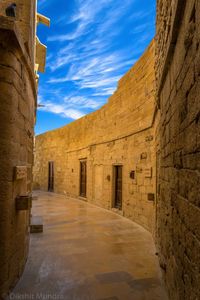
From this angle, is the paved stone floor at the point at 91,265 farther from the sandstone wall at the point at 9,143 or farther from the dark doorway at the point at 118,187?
the dark doorway at the point at 118,187

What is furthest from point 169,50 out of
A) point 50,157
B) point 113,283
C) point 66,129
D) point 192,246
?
point 50,157

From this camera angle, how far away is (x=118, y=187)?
31.3ft

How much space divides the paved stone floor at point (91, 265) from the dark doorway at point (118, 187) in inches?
91.0

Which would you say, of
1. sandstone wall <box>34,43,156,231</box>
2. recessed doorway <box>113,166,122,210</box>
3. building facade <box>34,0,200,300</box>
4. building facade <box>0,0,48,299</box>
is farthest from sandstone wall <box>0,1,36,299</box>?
recessed doorway <box>113,166,122,210</box>

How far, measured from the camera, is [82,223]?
24.4ft

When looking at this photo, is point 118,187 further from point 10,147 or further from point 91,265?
point 10,147

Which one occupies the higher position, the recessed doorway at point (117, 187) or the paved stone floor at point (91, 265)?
the recessed doorway at point (117, 187)

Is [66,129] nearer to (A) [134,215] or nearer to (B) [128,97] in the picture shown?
(B) [128,97]

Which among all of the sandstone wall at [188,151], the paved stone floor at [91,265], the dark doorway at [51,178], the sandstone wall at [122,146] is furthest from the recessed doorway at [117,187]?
the dark doorway at [51,178]

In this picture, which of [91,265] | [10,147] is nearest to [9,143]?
[10,147]

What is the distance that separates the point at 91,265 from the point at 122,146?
5.49 metres

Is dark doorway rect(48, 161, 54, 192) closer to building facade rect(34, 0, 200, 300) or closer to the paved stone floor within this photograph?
building facade rect(34, 0, 200, 300)

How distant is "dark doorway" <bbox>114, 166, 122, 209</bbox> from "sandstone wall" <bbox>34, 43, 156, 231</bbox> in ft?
0.59

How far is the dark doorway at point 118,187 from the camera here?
9384 mm
